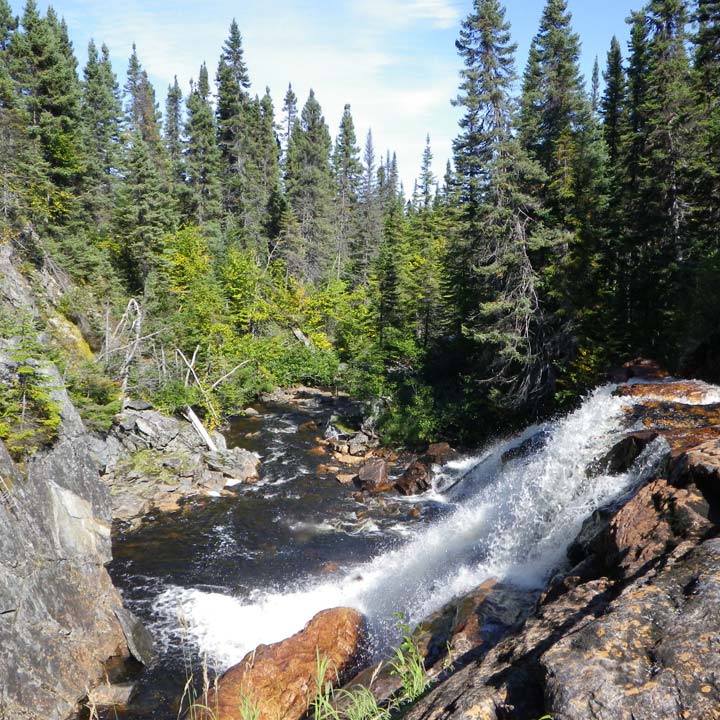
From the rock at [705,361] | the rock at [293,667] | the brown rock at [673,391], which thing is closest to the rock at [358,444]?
the brown rock at [673,391]

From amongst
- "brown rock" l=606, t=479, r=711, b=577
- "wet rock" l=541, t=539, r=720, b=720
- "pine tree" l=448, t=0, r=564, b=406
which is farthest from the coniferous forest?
"wet rock" l=541, t=539, r=720, b=720

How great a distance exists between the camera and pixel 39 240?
891 inches

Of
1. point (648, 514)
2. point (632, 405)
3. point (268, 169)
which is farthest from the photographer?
point (268, 169)

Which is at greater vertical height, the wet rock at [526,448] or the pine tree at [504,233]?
the pine tree at [504,233]

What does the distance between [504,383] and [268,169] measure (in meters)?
44.9

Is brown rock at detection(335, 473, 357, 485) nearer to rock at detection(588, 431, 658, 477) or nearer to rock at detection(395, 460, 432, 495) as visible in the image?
rock at detection(395, 460, 432, 495)

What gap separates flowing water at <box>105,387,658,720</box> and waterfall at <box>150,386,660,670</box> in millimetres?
35

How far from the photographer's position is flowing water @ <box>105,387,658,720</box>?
10547mm

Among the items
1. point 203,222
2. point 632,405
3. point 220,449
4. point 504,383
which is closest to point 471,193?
point 504,383

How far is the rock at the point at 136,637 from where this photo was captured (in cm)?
1026

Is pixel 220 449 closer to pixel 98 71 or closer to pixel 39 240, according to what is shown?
pixel 39 240

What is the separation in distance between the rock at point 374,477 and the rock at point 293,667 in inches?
338

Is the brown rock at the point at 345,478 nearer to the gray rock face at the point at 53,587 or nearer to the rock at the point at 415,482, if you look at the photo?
the rock at the point at 415,482

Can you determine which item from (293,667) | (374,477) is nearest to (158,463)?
(374,477)
